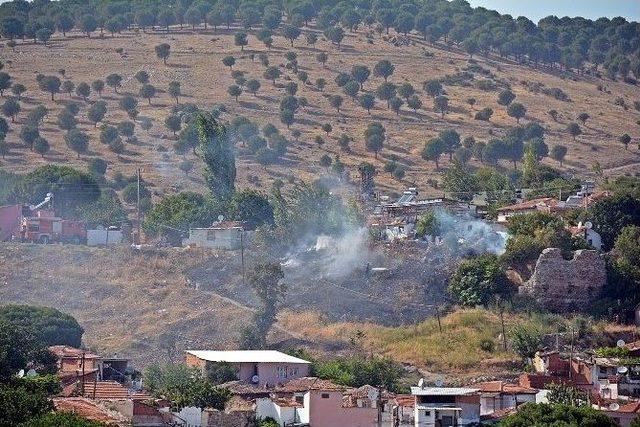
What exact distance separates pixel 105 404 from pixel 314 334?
1674 cm

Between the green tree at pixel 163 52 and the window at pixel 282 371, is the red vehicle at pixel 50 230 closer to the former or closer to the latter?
the window at pixel 282 371

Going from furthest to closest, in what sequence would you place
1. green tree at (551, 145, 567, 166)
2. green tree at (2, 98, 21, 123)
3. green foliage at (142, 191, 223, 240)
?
green tree at (2, 98, 21, 123) < green tree at (551, 145, 567, 166) < green foliage at (142, 191, 223, 240)

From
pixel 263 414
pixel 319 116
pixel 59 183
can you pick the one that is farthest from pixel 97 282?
pixel 319 116

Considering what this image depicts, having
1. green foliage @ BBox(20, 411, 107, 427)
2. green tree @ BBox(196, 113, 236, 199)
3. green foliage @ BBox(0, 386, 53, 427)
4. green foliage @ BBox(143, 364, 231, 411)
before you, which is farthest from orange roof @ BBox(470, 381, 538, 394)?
green tree @ BBox(196, 113, 236, 199)

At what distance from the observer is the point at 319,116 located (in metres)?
99.7

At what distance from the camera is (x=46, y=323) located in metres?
57.9

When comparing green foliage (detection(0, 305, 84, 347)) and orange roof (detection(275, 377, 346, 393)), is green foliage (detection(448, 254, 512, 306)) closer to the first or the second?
orange roof (detection(275, 377, 346, 393))

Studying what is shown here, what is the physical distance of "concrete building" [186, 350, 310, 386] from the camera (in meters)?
53.7

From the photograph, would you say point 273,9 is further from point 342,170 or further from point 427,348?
point 427,348

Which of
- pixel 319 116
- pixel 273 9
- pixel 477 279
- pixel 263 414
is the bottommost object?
pixel 263 414

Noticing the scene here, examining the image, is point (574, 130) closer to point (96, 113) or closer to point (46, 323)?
point (96, 113)

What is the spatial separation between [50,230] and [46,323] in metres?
14.6

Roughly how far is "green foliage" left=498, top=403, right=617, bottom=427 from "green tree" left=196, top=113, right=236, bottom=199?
1196 inches

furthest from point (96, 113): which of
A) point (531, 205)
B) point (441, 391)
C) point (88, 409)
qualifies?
point (88, 409)
